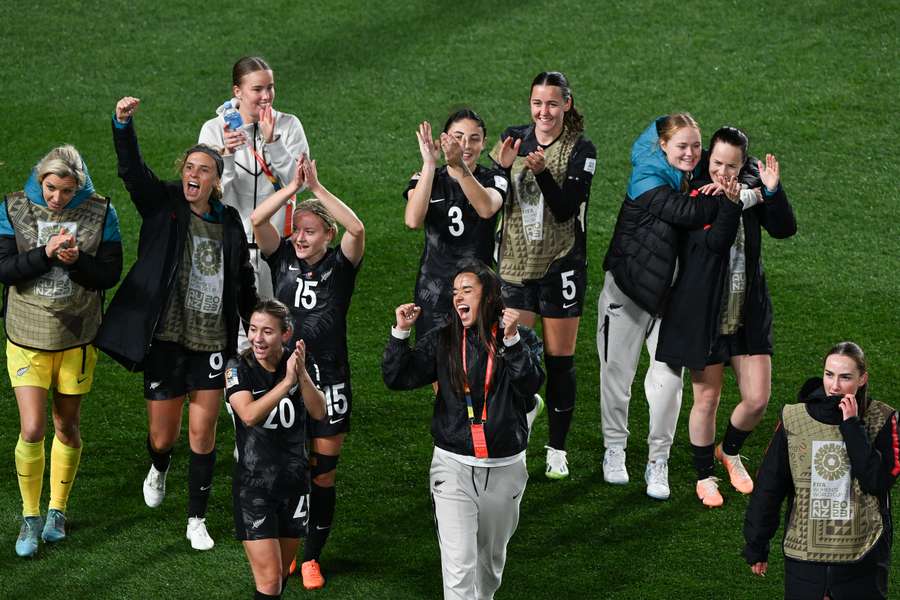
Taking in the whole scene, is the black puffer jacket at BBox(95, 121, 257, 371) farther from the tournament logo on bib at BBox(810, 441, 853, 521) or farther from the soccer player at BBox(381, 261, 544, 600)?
the tournament logo on bib at BBox(810, 441, 853, 521)

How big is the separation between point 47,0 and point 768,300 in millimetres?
9427


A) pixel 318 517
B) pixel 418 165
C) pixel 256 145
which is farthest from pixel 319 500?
pixel 418 165

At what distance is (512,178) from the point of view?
7055 mm

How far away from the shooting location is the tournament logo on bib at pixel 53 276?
6.21 metres

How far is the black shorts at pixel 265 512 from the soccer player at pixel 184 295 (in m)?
0.89

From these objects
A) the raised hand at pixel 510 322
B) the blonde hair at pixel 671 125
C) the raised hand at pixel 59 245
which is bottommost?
the raised hand at pixel 510 322

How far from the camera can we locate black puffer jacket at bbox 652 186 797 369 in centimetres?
673

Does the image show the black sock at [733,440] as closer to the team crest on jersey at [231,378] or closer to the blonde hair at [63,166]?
the team crest on jersey at [231,378]

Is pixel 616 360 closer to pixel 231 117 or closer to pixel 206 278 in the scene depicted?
pixel 206 278

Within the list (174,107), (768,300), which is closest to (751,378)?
(768,300)

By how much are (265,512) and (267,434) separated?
297mm

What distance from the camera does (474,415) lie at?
560 centimetres

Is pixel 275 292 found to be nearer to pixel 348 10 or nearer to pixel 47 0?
pixel 348 10

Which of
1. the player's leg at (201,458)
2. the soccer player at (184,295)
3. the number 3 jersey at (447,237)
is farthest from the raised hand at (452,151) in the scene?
the player's leg at (201,458)
